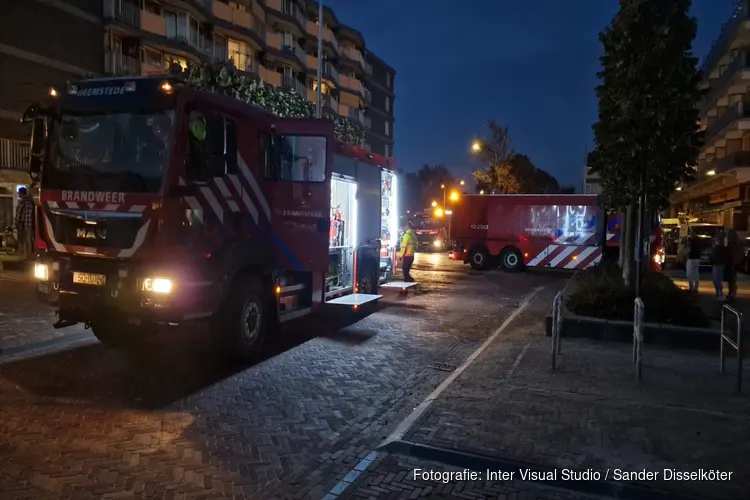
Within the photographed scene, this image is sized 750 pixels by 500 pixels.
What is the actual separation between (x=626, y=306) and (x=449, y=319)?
3379 mm

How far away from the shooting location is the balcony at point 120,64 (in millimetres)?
31234

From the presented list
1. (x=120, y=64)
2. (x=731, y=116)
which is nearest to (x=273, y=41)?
(x=120, y=64)

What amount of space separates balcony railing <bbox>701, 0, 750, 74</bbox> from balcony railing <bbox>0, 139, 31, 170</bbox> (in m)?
37.4

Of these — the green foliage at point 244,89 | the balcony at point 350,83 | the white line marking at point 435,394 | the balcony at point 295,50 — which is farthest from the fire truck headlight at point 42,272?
the balcony at point 350,83

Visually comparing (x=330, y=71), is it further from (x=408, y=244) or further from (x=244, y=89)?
(x=408, y=244)

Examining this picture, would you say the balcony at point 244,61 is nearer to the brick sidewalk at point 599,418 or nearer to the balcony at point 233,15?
the balcony at point 233,15

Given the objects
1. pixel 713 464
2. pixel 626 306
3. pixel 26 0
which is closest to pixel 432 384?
pixel 713 464

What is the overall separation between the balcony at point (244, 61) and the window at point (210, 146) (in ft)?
114

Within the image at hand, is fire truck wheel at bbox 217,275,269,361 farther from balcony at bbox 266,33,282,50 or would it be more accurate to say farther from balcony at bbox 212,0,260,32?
balcony at bbox 266,33,282,50

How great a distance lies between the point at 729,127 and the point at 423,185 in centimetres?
6396

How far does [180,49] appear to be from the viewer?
3406 cm

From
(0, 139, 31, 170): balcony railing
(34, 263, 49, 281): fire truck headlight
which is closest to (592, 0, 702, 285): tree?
(34, 263, 49, 281): fire truck headlight

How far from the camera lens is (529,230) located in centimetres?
2217

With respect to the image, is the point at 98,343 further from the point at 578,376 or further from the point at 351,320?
the point at 578,376
